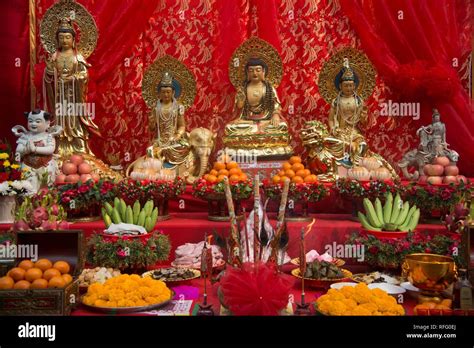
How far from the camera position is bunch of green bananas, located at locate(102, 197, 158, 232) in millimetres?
3352

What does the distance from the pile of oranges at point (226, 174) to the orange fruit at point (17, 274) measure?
157 centimetres

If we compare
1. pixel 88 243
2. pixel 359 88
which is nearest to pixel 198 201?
pixel 88 243

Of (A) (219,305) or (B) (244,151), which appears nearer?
(A) (219,305)

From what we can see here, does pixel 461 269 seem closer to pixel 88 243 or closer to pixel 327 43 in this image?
pixel 88 243

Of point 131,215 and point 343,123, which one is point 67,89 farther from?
point 343,123

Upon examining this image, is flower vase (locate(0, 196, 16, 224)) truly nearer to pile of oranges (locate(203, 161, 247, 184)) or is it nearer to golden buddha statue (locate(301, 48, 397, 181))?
pile of oranges (locate(203, 161, 247, 184))

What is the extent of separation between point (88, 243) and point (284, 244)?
1.26 meters

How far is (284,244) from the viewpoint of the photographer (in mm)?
2543

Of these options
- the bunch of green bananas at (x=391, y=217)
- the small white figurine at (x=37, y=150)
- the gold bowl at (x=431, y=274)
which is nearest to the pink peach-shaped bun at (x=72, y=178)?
the small white figurine at (x=37, y=150)

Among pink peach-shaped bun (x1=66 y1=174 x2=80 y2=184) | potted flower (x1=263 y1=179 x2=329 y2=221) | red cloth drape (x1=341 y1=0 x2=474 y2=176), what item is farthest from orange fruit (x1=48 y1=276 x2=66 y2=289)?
red cloth drape (x1=341 y1=0 x2=474 y2=176)

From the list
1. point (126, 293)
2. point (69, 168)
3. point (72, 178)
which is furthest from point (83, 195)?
point (126, 293)

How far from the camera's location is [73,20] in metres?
4.86

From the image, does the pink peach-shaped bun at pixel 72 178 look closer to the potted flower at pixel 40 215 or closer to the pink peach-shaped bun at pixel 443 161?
the potted flower at pixel 40 215

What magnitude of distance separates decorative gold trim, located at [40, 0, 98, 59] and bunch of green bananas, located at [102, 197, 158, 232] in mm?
2123
